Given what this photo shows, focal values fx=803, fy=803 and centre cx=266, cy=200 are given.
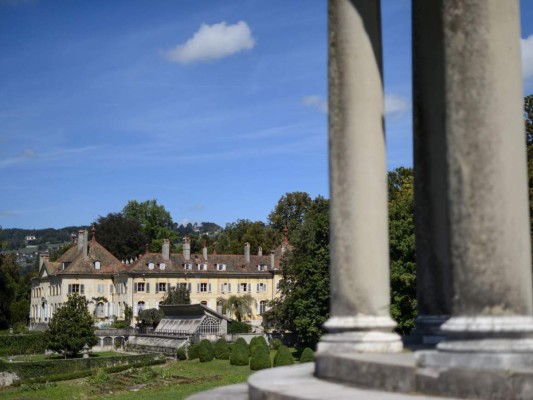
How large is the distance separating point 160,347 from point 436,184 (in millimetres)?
79912

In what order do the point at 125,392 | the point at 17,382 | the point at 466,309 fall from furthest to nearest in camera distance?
the point at 17,382, the point at 125,392, the point at 466,309

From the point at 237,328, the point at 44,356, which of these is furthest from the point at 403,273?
the point at 44,356

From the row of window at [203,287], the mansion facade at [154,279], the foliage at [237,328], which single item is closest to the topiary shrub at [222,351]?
the foliage at [237,328]

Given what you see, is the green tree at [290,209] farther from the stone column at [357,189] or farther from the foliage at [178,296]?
the stone column at [357,189]

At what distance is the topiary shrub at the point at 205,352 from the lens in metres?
77.0

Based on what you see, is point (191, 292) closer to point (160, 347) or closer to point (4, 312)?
point (4, 312)

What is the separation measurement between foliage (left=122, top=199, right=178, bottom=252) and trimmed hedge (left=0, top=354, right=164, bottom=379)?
8751 cm

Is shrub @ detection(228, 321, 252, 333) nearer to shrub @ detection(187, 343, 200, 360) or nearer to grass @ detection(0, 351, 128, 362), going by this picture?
grass @ detection(0, 351, 128, 362)

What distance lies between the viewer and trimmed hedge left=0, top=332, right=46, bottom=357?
321ft

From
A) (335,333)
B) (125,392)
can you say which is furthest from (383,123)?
(125,392)

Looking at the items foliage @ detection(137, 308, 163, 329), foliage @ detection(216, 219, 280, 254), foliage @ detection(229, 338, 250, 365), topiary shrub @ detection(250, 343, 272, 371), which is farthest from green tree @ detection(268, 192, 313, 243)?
topiary shrub @ detection(250, 343, 272, 371)

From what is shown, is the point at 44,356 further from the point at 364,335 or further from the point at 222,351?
the point at 364,335

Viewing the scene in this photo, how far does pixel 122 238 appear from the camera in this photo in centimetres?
15900

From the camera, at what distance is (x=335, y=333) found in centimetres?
1270
